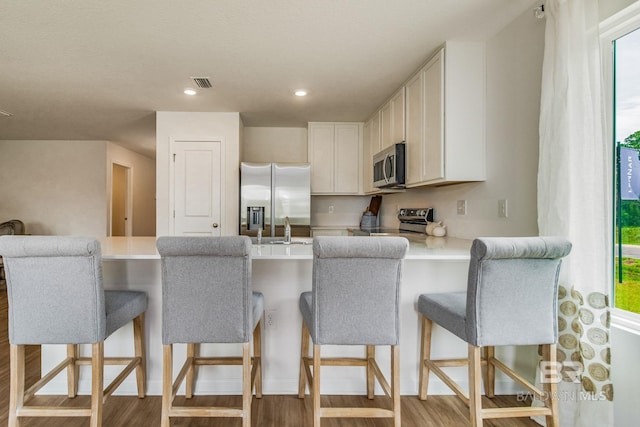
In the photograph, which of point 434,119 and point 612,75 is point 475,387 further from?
point 434,119

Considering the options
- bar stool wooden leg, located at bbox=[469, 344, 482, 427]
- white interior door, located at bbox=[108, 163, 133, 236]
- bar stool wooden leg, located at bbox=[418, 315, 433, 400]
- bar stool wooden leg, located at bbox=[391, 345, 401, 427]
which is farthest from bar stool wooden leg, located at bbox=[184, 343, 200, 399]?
white interior door, located at bbox=[108, 163, 133, 236]

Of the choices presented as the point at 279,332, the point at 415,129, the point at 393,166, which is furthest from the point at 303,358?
the point at 415,129

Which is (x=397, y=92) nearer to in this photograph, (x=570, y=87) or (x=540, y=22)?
(x=540, y=22)

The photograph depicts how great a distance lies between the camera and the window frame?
4.93 ft

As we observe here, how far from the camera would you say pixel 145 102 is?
3600 millimetres

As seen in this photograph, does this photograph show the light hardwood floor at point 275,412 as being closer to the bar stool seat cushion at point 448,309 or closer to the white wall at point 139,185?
the bar stool seat cushion at point 448,309

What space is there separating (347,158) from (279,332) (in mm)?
2899

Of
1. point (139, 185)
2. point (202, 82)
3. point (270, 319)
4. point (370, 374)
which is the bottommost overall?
point (370, 374)

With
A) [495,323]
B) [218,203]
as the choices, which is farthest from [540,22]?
[218,203]

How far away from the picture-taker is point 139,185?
280 inches

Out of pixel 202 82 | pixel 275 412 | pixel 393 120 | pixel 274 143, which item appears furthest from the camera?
pixel 274 143

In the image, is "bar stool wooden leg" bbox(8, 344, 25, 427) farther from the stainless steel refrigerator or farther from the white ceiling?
the stainless steel refrigerator

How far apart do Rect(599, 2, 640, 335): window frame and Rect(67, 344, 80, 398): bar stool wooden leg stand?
285 cm

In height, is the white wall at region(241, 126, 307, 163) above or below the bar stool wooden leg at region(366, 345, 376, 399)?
above
